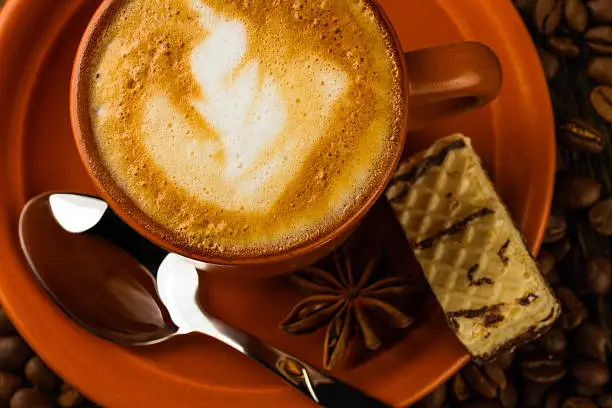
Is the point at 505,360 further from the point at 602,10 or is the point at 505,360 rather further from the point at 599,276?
the point at 602,10

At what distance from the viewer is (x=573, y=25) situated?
5.58ft

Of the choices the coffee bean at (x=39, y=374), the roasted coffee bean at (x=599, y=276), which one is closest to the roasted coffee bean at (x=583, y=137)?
the roasted coffee bean at (x=599, y=276)

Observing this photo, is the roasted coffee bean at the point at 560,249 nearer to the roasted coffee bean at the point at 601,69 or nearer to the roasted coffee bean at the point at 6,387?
the roasted coffee bean at the point at 601,69

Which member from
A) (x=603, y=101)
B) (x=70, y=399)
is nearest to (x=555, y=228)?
(x=603, y=101)

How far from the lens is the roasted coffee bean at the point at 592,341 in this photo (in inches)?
66.1

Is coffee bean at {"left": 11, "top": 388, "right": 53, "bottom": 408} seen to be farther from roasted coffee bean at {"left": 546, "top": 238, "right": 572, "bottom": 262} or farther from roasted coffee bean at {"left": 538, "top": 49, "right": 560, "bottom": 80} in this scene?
roasted coffee bean at {"left": 538, "top": 49, "right": 560, "bottom": 80}

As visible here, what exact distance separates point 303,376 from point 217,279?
0.25m

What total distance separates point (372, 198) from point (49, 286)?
650mm

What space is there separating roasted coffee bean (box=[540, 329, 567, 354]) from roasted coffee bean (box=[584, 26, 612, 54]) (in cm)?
66

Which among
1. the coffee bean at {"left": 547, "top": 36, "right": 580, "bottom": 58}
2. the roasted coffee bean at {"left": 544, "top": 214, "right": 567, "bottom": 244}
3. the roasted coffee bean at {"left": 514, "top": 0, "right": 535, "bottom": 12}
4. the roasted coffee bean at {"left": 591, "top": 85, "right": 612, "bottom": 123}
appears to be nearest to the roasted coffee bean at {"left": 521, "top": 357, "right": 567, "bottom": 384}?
the roasted coffee bean at {"left": 544, "top": 214, "right": 567, "bottom": 244}

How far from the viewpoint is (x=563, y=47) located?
1.69 m

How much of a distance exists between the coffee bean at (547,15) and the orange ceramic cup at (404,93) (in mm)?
651

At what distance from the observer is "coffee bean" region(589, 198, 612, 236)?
1678mm

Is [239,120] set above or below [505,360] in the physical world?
above
